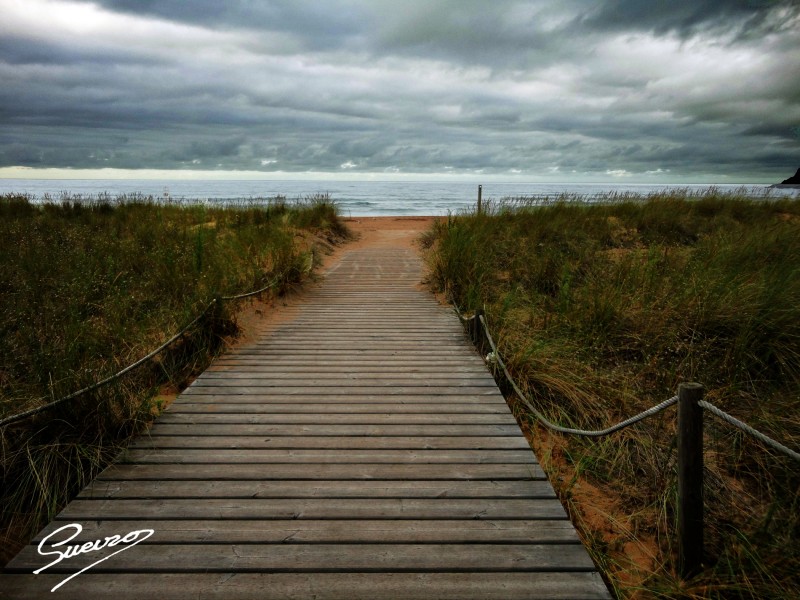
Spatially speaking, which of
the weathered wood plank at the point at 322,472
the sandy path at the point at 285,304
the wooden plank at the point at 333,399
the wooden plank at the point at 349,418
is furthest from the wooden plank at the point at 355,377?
the weathered wood plank at the point at 322,472

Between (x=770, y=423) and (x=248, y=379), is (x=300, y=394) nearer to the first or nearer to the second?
(x=248, y=379)

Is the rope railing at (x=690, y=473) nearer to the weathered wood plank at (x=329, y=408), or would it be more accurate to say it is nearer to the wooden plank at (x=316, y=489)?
the wooden plank at (x=316, y=489)

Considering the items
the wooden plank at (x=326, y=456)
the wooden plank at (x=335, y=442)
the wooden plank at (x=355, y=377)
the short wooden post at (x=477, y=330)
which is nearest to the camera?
the wooden plank at (x=326, y=456)

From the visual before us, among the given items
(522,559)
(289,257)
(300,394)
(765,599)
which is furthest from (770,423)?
(289,257)

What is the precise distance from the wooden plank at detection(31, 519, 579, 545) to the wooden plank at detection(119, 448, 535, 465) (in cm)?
53

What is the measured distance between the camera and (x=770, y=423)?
290cm

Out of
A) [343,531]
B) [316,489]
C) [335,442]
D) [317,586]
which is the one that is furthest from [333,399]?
[317,586]

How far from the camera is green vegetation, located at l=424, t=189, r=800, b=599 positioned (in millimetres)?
2176

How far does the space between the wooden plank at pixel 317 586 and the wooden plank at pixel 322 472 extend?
67cm

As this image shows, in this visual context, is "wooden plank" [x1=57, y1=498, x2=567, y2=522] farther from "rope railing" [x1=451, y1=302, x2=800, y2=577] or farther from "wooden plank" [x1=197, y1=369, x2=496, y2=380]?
"wooden plank" [x1=197, y1=369, x2=496, y2=380]

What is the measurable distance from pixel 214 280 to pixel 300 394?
2.42 m

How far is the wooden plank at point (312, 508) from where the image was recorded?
2234 mm

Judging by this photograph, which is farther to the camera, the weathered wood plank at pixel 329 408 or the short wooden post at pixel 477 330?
the short wooden post at pixel 477 330

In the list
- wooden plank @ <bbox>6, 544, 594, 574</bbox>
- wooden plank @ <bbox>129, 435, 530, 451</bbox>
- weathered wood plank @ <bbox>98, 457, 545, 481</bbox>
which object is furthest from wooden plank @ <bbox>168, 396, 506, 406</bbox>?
wooden plank @ <bbox>6, 544, 594, 574</bbox>
